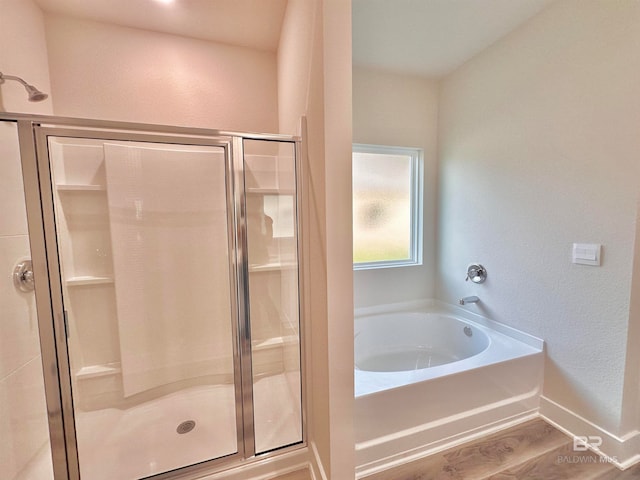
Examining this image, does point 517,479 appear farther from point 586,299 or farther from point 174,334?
point 174,334

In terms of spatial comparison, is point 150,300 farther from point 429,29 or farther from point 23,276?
point 429,29

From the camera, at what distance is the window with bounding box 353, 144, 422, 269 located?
8.37 feet

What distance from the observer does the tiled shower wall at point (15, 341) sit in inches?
46.2

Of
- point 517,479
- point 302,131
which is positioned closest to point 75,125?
point 302,131

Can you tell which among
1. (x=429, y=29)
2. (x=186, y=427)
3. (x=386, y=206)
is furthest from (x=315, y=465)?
(x=429, y=29)

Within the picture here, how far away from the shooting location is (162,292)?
194cm

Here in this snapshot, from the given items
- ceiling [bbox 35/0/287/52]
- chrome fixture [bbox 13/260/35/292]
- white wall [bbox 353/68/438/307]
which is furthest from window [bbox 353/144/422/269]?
chrome fixture [bbox 13/260/35/292]

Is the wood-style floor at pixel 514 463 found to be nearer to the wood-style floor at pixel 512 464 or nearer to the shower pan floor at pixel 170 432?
the wood-style floor at pixel 512 464

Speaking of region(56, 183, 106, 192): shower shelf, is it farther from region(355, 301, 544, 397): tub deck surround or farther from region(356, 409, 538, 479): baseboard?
region(356, 409, 538, 479): baseboard

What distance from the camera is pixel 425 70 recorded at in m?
Answer: 2.38

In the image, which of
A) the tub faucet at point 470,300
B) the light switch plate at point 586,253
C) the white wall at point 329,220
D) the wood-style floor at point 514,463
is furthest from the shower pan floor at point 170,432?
the light switch plate at point 586,253

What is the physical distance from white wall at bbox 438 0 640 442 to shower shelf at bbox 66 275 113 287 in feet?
9.09

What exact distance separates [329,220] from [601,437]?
1968mm

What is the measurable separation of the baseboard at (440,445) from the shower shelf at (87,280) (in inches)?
74.0
